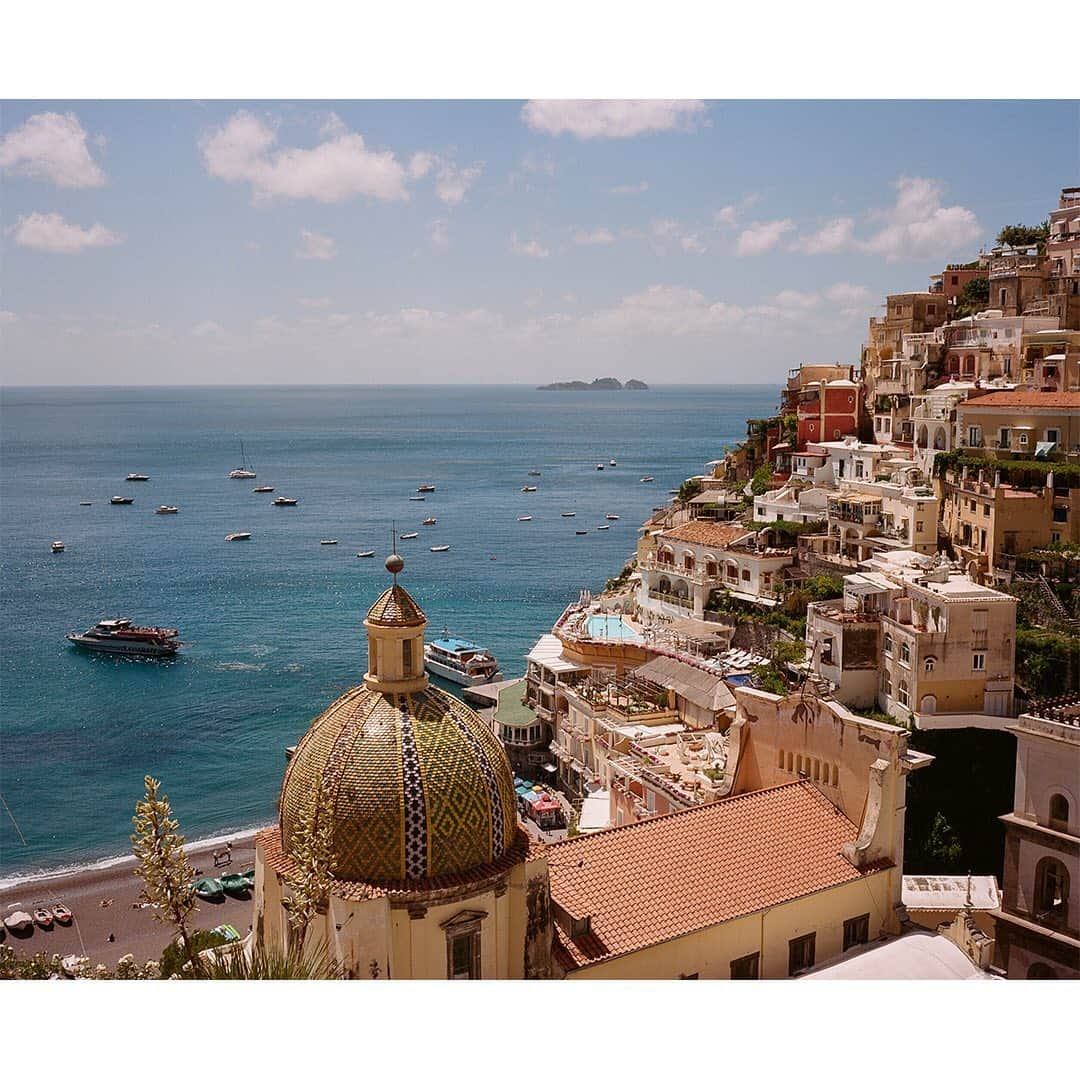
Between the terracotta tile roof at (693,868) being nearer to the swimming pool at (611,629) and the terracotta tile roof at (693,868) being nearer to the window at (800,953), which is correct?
the window at (800,953)

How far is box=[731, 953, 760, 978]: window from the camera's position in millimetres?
8406

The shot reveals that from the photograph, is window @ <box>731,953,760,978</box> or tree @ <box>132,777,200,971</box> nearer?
tree @ <box>132,777,200,971</box>

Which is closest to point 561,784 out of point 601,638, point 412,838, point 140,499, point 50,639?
point 601,638

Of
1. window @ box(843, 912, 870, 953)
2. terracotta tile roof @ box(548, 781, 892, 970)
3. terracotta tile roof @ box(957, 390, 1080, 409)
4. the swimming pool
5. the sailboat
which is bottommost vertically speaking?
the swimming pool

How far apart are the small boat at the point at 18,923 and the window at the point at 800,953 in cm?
1561

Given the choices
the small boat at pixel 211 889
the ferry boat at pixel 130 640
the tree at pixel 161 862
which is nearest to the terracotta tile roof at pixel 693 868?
the tree at pixel 161 862

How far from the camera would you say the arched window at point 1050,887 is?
9.73 metres

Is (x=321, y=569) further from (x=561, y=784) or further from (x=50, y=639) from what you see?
(x=561, y=784)

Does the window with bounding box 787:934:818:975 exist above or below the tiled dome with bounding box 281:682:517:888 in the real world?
below

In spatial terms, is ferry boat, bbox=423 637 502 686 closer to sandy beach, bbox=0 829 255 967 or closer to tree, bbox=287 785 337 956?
sandy beach, bbox=0 829 255 967

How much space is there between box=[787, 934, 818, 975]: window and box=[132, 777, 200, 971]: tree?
15.1 feet

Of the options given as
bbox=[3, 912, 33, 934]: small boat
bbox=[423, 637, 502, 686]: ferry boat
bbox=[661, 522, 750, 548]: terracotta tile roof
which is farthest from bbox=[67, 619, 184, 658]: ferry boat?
bbox=[661, 522, 750, 548]: terracotta tile roof

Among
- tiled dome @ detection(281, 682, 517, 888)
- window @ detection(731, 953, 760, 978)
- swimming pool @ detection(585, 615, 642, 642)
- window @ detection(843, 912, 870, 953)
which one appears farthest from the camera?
swimming pool @ detection(585, 615, 642, 642)

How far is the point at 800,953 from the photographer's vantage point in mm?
8828
